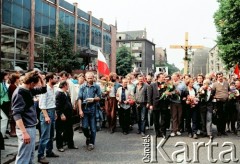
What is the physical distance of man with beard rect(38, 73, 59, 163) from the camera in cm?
644

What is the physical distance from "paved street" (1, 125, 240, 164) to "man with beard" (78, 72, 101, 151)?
0.40 meters

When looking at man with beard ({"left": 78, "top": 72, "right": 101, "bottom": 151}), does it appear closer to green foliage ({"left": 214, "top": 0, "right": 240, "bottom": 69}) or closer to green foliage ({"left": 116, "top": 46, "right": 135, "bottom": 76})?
green foliage ({"left": 214, "top": 0, "right": 240, "bottom": 69})

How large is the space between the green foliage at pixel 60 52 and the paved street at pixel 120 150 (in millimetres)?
17745

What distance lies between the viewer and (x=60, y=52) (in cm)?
2714

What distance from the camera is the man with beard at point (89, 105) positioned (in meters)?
7.91

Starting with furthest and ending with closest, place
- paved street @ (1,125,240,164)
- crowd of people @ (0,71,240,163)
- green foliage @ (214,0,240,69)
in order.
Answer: green foliage @ (214,0,240,69) → crowd of people @ (0,71,240,163) → paved street @ (1,125,240,164)

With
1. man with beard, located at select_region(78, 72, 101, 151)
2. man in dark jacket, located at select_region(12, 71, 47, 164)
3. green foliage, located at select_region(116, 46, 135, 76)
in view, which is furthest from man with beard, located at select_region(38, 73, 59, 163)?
green foliage, located at select_region(116, 46, 135, 76)

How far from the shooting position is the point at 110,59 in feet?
182

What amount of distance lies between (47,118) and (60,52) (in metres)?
21.4

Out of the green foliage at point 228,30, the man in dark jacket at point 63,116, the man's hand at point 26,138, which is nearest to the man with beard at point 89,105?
the man in dark jacket at point 63,116

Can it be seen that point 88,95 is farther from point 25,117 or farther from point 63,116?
point 25,117

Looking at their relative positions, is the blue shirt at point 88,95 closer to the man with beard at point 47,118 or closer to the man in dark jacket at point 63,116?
the man in dark jacket at point 63,116

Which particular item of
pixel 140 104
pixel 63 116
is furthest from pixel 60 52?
pixel 63 116

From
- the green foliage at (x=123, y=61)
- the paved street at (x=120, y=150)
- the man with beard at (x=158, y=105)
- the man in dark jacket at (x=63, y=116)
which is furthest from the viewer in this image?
the green foliage at (x=123, y=61)
